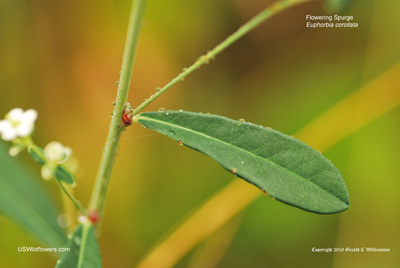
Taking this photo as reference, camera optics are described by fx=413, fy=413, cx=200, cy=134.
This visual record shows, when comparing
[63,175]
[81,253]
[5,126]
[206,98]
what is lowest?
[81,253]

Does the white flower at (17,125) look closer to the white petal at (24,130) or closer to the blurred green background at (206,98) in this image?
the white petal at (24,130)

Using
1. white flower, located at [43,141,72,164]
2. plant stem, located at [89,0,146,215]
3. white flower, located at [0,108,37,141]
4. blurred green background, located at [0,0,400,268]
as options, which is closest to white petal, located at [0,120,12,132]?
white flower, located at [0,108,37,141]

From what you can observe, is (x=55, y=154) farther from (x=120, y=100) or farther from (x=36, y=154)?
(x=120, y=100)

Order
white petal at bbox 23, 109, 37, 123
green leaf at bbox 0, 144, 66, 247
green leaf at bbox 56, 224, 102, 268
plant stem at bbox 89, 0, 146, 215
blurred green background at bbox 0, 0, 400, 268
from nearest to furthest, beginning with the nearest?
plant stem at bbox 89, 0, 146, 215 → green leaf at bbox 56, 224, 102, 268 → white petal at bbox 23, 109, 37, 123 → green leaf at bbox 0, 144, 66, 247 → blurred green background at bbox 0, 0, 400, 268

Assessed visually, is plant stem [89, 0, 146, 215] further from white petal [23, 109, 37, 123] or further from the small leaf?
white petal [23, 109, 37, 123]

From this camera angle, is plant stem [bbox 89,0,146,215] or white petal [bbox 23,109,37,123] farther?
white petal [bbox 23,109,37,123]

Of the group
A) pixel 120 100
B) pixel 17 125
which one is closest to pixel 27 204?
pixel 17 125
